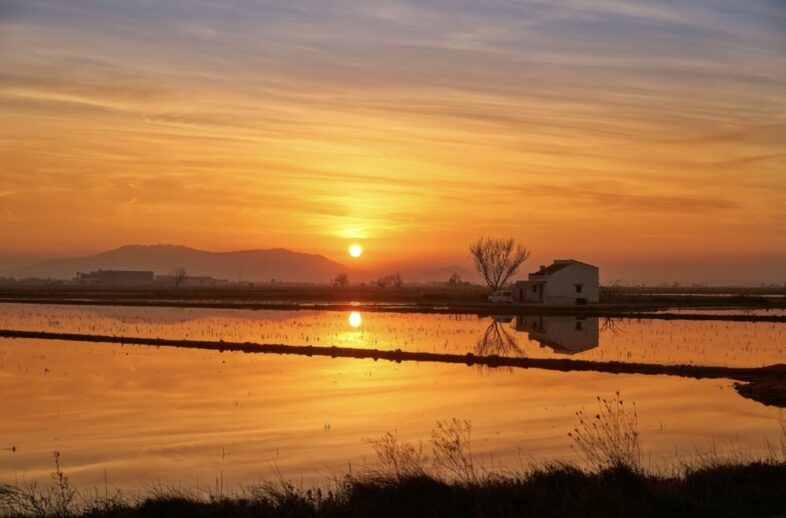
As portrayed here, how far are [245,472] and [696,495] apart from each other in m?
6.17

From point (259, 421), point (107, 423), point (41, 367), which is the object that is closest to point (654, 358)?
point (259, 421)

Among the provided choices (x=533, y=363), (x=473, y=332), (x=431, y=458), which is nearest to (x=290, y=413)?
(x=431, y=458)

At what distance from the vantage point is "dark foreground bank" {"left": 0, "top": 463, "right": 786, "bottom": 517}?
852 cm

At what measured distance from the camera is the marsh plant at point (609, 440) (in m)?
10.2

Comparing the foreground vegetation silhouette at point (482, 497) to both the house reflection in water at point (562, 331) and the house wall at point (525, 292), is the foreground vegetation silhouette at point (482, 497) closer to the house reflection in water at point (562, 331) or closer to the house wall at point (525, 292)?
the house reflection in water at point (562, 331)

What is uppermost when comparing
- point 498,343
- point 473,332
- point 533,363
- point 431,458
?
point 473,332

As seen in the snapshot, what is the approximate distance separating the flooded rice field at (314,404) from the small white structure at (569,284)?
85.7 feet

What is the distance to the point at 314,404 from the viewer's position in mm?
17547

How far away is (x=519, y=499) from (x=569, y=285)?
52.8 metres

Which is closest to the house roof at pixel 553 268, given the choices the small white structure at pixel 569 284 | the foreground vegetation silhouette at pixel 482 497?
the small white structure at pixel 569 284

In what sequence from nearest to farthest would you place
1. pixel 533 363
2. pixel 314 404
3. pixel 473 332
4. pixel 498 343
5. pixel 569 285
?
pixel 314 404 < pixel 533 363 < pixel 498 343 < pixel 473 332 < pixel 569 285

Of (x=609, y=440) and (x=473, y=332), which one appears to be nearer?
(x=609, y=440)

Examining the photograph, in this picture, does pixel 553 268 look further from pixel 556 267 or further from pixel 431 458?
pixel 431 458

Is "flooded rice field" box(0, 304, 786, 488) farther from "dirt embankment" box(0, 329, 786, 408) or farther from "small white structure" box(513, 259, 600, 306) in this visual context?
"small white structure" box(513, 259, 600, 306)
